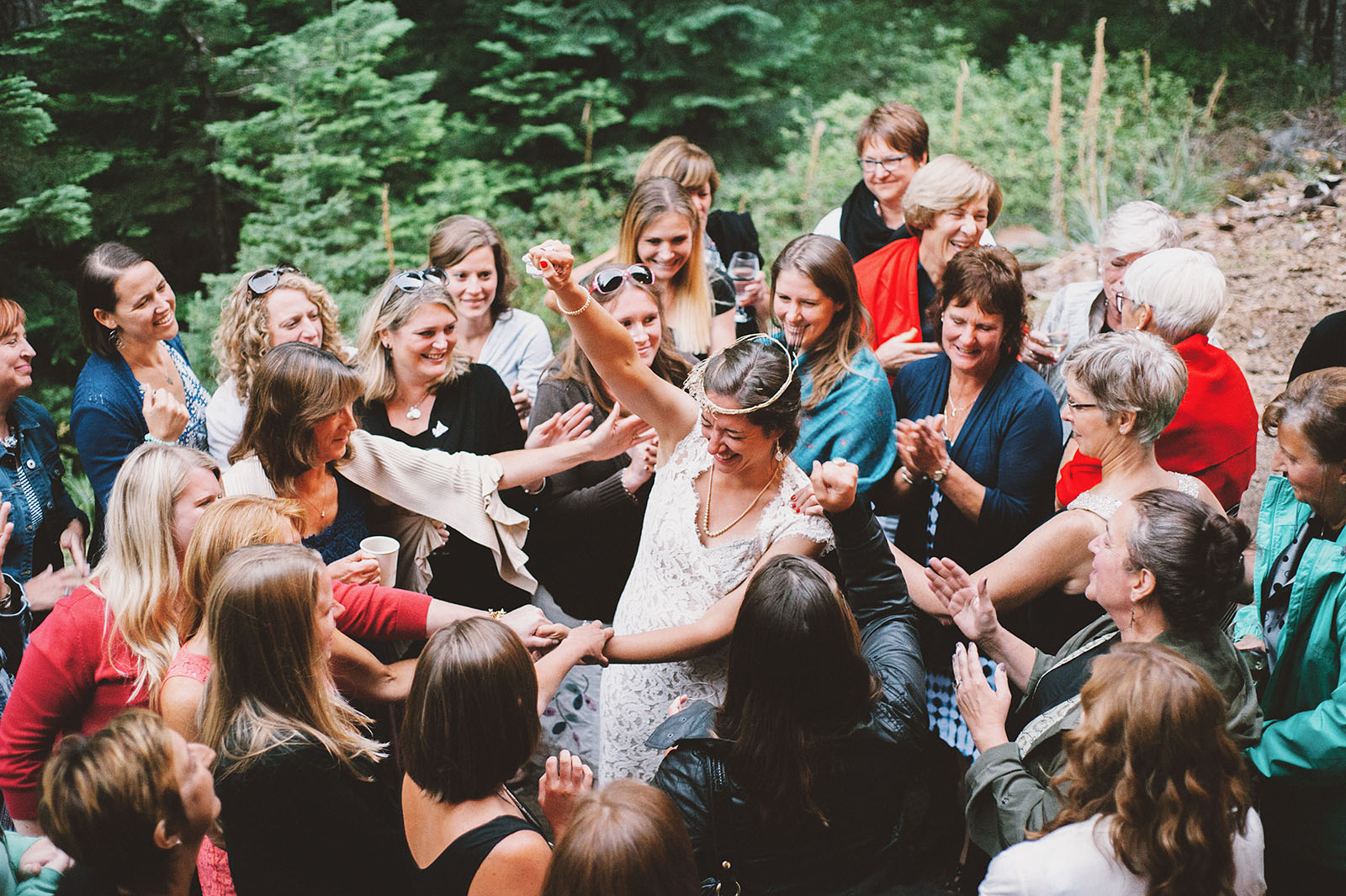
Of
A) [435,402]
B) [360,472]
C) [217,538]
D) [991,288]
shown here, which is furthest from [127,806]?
[991,288]

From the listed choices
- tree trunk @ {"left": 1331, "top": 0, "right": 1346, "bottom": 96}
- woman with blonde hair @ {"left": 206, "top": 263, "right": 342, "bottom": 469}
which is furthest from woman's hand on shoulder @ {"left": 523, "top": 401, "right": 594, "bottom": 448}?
tree trunk @ {"left": 1331, "top": 0, "right": 1346, "bottom": 96}

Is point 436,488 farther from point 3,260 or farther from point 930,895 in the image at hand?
point 3,260

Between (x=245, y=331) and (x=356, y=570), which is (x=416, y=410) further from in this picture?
(x=356, y=570)

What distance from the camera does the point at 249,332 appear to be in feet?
12.9

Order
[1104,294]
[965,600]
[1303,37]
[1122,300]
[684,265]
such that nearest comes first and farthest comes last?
1. [965,600]
2. [1122,300]
3. [1104,294]
4. [684,265]
5. [1303,37]

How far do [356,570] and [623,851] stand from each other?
1.50 meters

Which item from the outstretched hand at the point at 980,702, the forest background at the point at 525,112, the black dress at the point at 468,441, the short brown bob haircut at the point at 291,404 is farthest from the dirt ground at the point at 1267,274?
the short brown bob haircut at the point at 291,404

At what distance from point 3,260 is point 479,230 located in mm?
4267

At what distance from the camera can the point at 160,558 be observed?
2.66m

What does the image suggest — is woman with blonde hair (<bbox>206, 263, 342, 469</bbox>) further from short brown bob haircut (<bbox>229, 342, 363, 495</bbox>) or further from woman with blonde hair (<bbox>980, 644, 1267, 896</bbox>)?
woman with blonde hair (<bbox>980, 644, 1267, 896</bbox>)

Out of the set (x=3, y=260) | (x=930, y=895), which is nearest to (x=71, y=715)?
(x=930, y=895)

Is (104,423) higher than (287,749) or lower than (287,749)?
lower

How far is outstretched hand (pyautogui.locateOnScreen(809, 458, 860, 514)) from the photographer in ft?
8.47

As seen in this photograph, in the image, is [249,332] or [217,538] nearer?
[217,538]
